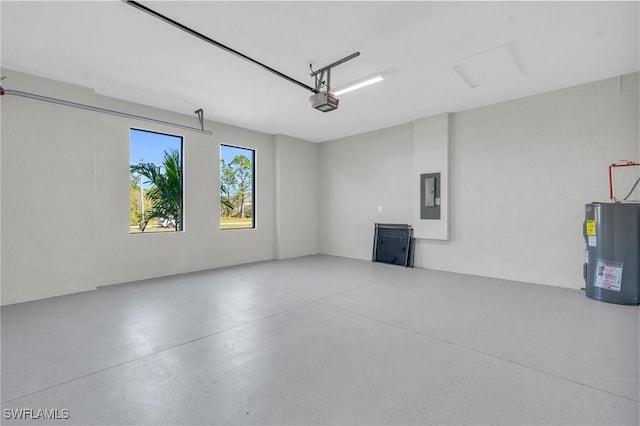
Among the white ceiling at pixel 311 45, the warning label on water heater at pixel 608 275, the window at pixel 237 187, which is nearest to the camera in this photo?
the white ceiling at pixel 311 45

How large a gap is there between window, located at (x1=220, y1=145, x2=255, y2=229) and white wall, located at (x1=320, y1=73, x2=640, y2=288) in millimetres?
3338

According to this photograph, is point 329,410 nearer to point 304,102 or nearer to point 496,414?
point 496,414

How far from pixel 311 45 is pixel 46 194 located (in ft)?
13.8

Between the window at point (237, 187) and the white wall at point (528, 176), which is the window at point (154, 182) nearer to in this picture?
the window at point (237, 187)

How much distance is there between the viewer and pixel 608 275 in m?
3.81

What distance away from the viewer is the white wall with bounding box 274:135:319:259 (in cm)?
725

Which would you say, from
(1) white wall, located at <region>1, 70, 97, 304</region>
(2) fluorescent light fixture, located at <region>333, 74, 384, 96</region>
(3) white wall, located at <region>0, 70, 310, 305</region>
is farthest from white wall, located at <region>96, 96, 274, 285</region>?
(2) fluorescent light fixture, located at <region>333, 74, 384, 96</region>

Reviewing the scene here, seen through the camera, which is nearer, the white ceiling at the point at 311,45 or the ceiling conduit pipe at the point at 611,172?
the white ceiling at the point at 311,45

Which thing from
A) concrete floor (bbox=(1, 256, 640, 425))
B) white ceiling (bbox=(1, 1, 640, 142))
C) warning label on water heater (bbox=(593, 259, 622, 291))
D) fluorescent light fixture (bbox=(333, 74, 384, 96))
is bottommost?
concrete floor (bbox=(1, 256, 640, 425))

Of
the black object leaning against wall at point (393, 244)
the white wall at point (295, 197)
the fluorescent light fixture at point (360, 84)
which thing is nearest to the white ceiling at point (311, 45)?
the fluorescent light fixture at point (360, 84)

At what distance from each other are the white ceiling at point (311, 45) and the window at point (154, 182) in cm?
87

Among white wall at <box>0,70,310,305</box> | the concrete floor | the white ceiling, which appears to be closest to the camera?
the concrete floor

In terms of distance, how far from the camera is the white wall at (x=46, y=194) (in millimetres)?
3840

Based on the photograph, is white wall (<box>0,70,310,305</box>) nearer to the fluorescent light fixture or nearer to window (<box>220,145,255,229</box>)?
window (<box>220,145,255,229</box>)
